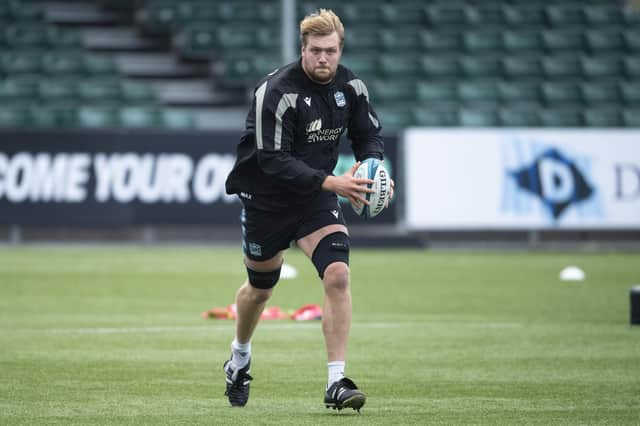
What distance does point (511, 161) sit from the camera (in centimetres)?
2312

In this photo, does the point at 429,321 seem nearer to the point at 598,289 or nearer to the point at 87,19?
the point at 598,289

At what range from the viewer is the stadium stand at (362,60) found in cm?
2584

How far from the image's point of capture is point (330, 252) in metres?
7.56

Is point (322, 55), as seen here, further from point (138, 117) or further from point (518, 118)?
point (518, 118)

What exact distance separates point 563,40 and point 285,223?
2218cm

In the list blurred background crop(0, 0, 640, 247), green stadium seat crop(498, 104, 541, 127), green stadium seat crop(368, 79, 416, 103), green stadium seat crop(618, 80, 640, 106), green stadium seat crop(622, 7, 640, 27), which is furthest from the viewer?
green stadium seat crop(622, 7, 640, 27)

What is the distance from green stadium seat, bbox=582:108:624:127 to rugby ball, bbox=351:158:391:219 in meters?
18.8

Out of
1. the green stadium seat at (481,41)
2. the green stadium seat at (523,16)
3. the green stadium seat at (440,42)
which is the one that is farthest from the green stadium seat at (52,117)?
the green stadium seat at (523,16)

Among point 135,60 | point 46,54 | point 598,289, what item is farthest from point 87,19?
point 598,289

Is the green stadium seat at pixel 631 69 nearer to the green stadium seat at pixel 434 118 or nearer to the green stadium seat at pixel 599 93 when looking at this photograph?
the green stadium seat at pixel 599 93

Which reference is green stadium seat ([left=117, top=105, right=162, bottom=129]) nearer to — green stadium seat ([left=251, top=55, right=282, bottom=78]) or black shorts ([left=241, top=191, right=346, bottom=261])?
green stadium seat ([left=251, top=55, right=282, bottom=78])

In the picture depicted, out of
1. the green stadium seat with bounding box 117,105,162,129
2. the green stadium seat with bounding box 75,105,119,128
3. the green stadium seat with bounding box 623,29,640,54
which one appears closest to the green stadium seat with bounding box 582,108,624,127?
the green stadium seat with bounding box 623,29,640,54

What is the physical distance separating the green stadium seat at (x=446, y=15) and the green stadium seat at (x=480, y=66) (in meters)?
1.40

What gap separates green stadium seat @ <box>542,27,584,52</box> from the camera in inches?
1136
